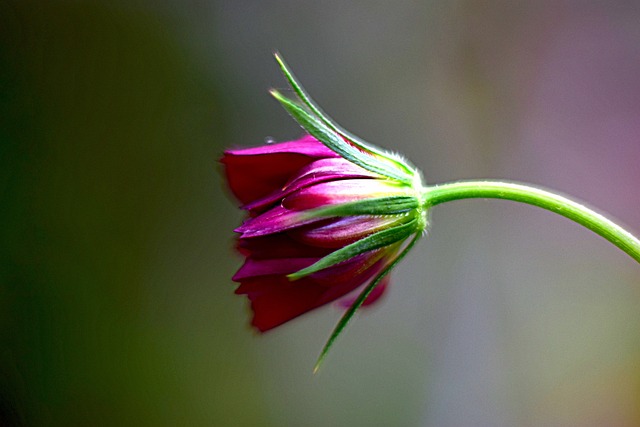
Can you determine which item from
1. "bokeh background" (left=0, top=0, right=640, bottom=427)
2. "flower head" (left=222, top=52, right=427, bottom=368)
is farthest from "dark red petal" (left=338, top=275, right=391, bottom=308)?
"bokeh background" (left=0, top=0, right=640, bottom=427)

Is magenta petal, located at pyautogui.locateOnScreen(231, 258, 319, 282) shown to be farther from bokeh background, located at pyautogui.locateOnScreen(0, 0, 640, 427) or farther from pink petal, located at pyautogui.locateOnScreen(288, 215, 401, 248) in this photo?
bokeh background, located at pyautogui.locateOnScreen(0, 0, 640, 427)

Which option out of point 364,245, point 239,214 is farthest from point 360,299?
point 239,214

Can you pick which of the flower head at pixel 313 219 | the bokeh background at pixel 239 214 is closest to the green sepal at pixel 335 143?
the flower head at pixel 313 219

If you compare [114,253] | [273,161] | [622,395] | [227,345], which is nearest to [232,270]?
[227,345]

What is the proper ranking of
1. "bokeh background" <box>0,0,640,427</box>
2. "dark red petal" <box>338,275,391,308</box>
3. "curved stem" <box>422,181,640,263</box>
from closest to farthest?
1. "curved stem" <box>422,181,640,263</box>
2. "dark red petal" <box>338,275,391,308</box>
3. "bokeh background" <box>0,0,640,427</box>

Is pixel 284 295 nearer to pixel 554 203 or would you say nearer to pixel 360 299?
pixel 360 299

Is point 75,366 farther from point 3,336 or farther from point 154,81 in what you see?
point 154,81

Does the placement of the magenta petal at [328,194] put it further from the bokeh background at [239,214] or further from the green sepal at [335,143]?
the bokeh background at [239,214]
